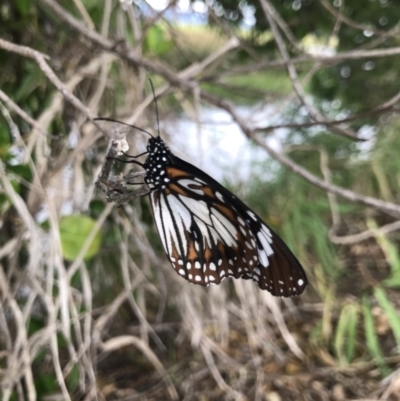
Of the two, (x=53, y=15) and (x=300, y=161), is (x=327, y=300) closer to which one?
(x=300, y=161)

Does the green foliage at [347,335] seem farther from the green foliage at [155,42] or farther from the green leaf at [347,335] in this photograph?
the green foliage at [155,42]

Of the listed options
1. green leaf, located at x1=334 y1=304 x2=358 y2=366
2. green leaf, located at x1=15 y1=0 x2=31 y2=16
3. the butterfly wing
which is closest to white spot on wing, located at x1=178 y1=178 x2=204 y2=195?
the butterfly wing

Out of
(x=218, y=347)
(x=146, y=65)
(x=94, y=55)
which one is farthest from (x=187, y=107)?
(x=218, y=347)

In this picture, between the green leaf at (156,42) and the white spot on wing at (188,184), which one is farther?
the green leaf at (156,42)

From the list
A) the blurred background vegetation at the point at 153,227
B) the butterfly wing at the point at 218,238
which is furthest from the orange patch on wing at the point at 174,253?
the blurred background vegetation at the point at 153,227

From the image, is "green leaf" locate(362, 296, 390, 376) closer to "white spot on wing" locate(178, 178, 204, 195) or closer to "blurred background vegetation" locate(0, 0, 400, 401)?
"blurred background vegetation" locate(0, 0, 400, 401)

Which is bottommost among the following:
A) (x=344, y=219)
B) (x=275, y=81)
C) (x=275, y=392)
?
(x=275, y=392)

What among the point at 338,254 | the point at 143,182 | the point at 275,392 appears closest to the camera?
the point at 143,182
